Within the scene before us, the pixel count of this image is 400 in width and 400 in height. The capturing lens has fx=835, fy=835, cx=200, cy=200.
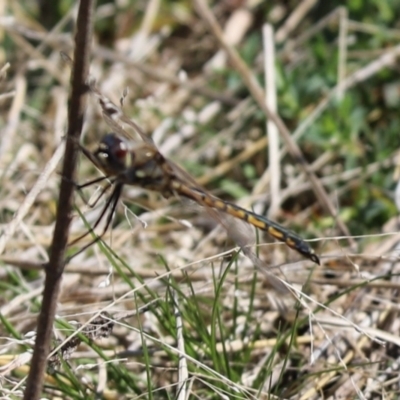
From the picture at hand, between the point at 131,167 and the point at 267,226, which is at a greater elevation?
the point at 267,226

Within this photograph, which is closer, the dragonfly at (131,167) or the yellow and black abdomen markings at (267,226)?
the dragonfly at (131,167)

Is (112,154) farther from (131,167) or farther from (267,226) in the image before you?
(267,226)

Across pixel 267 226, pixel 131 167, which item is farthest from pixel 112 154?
pixel 267 226

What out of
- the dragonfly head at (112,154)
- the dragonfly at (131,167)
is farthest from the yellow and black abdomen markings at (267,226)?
the dragonfly head at (112,154)

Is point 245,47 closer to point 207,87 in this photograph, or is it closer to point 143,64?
point 207,87

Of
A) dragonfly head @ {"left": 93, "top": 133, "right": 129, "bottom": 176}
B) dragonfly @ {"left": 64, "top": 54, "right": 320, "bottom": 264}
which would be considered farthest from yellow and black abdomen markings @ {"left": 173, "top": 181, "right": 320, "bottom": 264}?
dragonfly head @ {"left": 93, "top": 133, "right": 129, "bottom": 176}

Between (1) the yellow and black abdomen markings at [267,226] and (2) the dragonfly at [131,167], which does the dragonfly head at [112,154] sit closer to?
(2) the dragonfly at [131,167]

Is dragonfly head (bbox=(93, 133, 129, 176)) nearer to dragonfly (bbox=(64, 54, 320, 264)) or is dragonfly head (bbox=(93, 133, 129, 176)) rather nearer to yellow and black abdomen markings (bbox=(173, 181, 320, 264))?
dragonfly (bbox=(64, 54, 320, 264))

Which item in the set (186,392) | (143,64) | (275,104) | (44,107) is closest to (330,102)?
(275,104)
